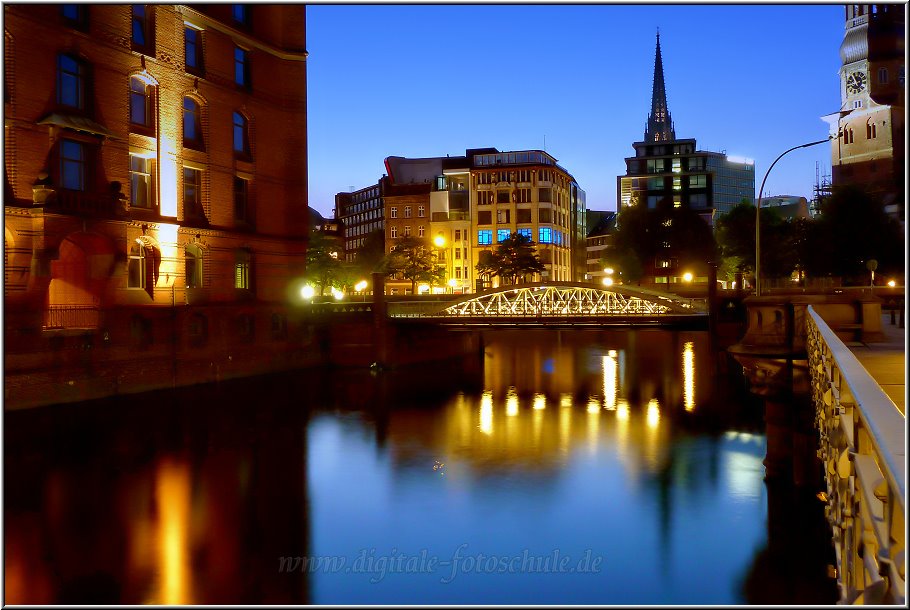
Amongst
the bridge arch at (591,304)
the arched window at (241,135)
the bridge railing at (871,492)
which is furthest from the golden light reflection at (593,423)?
the arched window at (241,135)

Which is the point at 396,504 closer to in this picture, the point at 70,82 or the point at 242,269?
the point at 70,82

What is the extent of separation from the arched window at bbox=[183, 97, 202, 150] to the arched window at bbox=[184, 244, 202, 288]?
5.26 meters

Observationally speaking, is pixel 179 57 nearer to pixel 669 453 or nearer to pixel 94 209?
pixel 94 209

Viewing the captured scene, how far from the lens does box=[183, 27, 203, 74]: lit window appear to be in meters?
37.8

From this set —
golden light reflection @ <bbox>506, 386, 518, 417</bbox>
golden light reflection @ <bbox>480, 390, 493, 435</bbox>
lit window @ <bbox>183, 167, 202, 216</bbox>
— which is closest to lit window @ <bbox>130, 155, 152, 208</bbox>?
lit window @ <bbox>183, 167, 202, 216</bbox>

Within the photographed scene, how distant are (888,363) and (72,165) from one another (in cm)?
3034

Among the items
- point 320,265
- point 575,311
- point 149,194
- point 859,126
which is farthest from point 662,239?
point 149,194

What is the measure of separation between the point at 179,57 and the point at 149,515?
25.2 metres

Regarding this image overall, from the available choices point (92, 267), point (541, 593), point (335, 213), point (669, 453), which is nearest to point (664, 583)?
point (541, 593)

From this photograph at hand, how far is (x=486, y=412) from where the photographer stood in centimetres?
3766

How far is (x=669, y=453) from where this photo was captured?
2786 centimetres

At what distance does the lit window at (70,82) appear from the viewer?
100ft

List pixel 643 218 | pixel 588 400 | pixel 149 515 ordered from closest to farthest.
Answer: pixel 149 515 < pixel 588 400 < pixel 643 218

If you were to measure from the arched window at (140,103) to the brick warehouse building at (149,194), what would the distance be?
73mm
